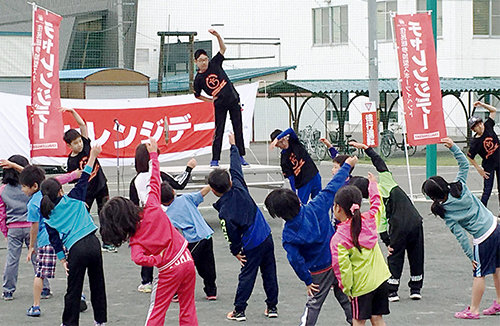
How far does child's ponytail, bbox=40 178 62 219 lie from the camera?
283 inches

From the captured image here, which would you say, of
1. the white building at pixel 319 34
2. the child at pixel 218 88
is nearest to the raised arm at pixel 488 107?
the child at pixel 218 88

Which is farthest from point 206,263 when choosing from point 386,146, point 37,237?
point 386,146

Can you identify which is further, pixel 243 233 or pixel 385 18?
pixel 385 18

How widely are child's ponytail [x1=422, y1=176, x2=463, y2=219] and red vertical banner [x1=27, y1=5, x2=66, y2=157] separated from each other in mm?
7236

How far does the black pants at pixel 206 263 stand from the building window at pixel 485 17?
32.8 metres

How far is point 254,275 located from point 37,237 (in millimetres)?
2335

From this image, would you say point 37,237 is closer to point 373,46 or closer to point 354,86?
point 373,46

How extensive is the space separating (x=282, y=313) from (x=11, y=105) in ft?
30.6

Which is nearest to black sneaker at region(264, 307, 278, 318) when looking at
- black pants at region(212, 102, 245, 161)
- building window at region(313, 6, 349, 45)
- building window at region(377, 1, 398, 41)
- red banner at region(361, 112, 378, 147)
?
black pants at region(212, 102, 245, 161)

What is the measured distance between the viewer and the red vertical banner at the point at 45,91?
12.9 m

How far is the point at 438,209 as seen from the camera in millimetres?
7648

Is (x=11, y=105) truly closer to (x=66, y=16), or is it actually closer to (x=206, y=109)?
(x=206, y=109)

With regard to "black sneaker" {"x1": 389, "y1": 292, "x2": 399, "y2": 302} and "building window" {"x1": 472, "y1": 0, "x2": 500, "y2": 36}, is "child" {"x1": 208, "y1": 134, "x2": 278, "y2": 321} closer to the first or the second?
"black sneaker" {"x1": 389, "y1": 292, "x2": 399, "y2": 302}

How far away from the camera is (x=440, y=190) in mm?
7520
